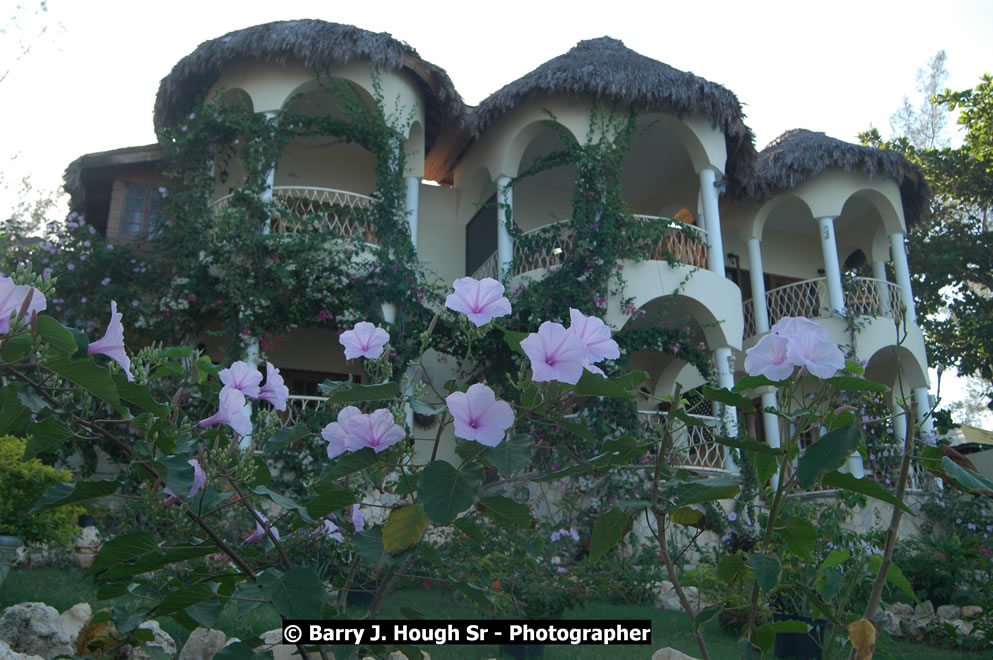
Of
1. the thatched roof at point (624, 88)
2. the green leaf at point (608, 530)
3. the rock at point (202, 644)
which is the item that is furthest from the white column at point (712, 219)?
the green leaf at point (608, 530)

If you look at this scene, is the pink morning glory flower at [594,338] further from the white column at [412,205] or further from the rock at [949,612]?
the white column at [412,205]

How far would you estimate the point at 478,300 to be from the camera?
1623mm

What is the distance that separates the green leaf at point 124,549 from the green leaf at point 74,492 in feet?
0.30

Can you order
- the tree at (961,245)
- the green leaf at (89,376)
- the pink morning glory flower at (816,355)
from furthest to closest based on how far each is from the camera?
1. the tree at (961,245)
2. the pink morning glory flower at (816,355)
3. the green leaf at (89,376)

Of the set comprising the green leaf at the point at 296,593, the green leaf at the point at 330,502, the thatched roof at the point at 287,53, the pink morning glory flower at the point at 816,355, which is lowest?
the green leaf at the point at 296,593

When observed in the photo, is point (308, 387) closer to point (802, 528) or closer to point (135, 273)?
point (135, 273)

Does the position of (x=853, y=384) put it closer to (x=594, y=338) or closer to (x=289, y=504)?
(x=594, y=338)

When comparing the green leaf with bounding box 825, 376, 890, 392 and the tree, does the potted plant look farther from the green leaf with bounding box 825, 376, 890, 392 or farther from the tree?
the tree

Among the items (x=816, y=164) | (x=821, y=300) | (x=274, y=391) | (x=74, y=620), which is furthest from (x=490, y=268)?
(x=274, y=391)

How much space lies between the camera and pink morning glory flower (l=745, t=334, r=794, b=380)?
1467mm

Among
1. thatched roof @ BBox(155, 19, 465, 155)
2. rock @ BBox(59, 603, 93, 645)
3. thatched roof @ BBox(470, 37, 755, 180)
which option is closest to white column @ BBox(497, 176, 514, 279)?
thatched roof @ BBox(470, 37, 755, 180)

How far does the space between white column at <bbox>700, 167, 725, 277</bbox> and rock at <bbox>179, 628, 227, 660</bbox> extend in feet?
28.2

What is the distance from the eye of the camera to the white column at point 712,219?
428 inches

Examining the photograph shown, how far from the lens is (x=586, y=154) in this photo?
33.5 feet
